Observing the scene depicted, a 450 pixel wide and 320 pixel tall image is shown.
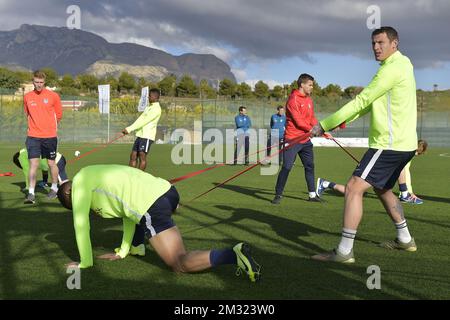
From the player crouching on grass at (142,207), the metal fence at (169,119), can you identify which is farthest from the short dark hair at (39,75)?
the metal fence at (169,119)

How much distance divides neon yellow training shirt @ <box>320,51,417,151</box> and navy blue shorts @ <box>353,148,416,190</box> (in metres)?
0.06

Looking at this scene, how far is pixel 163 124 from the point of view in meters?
43.3

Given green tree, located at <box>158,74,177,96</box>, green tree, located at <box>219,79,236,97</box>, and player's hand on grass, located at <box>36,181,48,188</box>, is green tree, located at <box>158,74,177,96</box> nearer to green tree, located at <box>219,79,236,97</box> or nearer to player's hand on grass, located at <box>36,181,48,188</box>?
green tree, located at <box>219,79,236,97</box>

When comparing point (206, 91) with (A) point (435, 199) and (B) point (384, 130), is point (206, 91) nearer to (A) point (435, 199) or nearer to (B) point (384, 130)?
(A) point (435, 199)

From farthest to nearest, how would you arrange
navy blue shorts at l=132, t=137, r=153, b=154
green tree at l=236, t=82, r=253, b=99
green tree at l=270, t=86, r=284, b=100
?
green tree at l=270, t=86, r=284, b=100 → green tree at l=236, t=82, r=253, b=99 → navy blue shorts at l=132, t=137, r=153, b=154

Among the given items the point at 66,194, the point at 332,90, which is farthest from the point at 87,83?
the point at 66,194

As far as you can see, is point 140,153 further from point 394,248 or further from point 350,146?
point 350,146

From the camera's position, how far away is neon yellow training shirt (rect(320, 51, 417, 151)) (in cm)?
475

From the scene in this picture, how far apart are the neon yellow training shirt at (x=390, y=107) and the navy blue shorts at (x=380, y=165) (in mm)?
59

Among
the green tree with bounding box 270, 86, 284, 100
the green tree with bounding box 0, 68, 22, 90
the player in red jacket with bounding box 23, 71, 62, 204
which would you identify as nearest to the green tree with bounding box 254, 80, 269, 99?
the green tree with bounding box 270, 86, 284, 100

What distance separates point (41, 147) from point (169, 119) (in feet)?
115

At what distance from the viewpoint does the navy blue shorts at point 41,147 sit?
8.68 m
